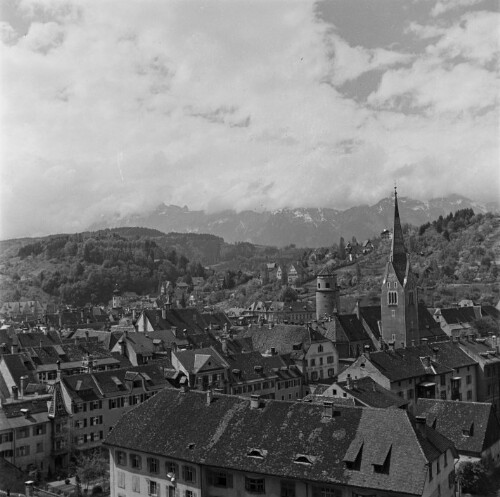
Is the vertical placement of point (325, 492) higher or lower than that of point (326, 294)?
lower

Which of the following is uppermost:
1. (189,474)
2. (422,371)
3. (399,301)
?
(399,301)

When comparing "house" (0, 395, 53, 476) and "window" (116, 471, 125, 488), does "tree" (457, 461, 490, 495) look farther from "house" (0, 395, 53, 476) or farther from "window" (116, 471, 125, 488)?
"house" (0, 395, 53, 476)

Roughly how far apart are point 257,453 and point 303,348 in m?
48.5

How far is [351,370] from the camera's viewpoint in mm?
74438

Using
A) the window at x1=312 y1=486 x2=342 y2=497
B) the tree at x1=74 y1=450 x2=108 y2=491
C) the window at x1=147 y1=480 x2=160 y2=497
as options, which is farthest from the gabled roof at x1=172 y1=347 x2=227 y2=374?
the window at x1=312 y1=486 x2=342 y2=497

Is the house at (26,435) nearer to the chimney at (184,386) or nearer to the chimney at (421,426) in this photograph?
the chimney at (184,386)

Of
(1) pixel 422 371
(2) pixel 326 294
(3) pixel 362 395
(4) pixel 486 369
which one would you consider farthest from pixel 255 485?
(2) pixel 326 294

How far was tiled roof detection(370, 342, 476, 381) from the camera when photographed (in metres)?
73.6

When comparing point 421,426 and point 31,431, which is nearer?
point 421,426

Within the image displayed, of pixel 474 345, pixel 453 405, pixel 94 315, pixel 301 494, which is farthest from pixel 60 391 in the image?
pixel 94 315

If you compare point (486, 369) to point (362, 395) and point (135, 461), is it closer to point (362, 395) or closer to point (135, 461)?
point (362, 395)

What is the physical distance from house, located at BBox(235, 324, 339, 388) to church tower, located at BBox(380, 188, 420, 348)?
1880 centimetres

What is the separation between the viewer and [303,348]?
89750mm

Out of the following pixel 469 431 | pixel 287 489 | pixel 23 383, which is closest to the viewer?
pixel 287 489
